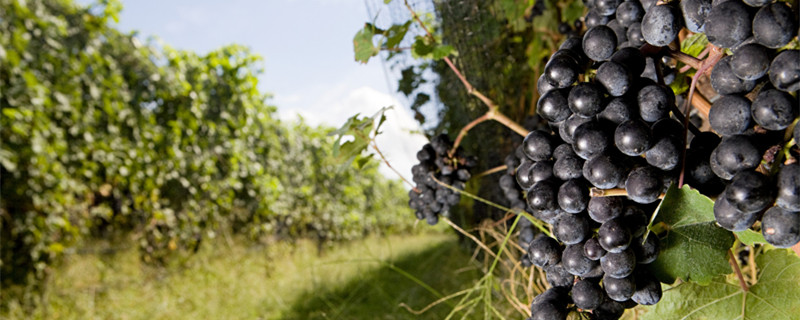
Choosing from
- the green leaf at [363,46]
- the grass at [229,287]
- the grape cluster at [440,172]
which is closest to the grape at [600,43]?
the grape cluster at [440,172]

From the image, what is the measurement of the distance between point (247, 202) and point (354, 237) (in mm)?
2338

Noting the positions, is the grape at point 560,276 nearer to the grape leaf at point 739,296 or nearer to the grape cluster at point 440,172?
the grape leaf at point 739,296

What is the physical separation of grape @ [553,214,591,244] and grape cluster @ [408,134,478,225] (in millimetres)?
564

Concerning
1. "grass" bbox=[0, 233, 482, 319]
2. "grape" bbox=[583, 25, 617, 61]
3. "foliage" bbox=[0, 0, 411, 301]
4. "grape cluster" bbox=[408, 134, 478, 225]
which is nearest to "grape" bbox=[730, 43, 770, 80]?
"grape" bbox=[583, 25, 617, 61]

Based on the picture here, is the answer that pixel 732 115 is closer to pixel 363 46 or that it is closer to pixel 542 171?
pixel 542 171

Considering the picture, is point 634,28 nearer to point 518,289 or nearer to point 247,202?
point 518,289

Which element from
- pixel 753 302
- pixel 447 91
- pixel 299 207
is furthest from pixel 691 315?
pixel 299 207

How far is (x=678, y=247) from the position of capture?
18.5 inches

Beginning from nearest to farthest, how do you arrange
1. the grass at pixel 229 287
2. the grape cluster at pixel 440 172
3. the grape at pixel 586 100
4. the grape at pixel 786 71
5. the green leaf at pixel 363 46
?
the grape at pixel 786 71 < the grape at pixel 586 100 < the grape cluster at pixel 440 172 < the green leaf at pixel 363 46 < the grass at pixel 229 287

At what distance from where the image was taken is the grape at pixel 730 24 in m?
0.36

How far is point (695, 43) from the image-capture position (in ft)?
2.02

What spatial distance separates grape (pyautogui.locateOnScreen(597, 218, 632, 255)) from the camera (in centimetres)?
43

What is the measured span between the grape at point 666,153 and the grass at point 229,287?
8.34ft

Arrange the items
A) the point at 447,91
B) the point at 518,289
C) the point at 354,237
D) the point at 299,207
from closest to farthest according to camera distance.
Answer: the point at 518,289 → the point at 447,91 → the point at 299,207 → the point at 354,237
